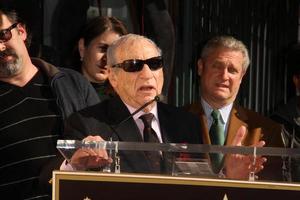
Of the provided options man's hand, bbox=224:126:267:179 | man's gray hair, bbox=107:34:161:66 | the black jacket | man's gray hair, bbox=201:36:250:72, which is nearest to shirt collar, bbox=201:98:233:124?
man's gray hair, bbox=201:36:250:72

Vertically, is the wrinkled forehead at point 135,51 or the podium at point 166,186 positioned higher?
the wrinkled forehead at point 135,51

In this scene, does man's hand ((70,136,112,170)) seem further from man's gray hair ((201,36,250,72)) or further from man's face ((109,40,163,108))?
man's gray hair ((201,36,250,72))

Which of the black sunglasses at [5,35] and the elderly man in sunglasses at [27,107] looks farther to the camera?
the black sunglasses at [5,35]

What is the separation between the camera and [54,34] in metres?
5.37

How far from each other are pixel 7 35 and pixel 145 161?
5.90 ft

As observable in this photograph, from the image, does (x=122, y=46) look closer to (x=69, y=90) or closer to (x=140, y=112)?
(x=140, y=112)

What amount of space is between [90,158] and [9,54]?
5.74 ft

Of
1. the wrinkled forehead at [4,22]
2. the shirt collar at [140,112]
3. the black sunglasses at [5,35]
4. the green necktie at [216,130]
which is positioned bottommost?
the green necktie at [216,130]

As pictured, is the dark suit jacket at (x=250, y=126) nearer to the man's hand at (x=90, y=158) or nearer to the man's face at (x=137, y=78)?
the man's face at (x=137, y=78)

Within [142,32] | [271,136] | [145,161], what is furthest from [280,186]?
[142,32]

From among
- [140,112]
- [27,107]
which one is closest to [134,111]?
[140,112]

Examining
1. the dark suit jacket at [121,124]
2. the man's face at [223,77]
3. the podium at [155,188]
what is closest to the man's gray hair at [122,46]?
the dark suit jacket at [121,124]

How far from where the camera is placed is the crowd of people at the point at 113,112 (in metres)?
2.76

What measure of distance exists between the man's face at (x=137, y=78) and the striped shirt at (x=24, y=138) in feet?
1.85
